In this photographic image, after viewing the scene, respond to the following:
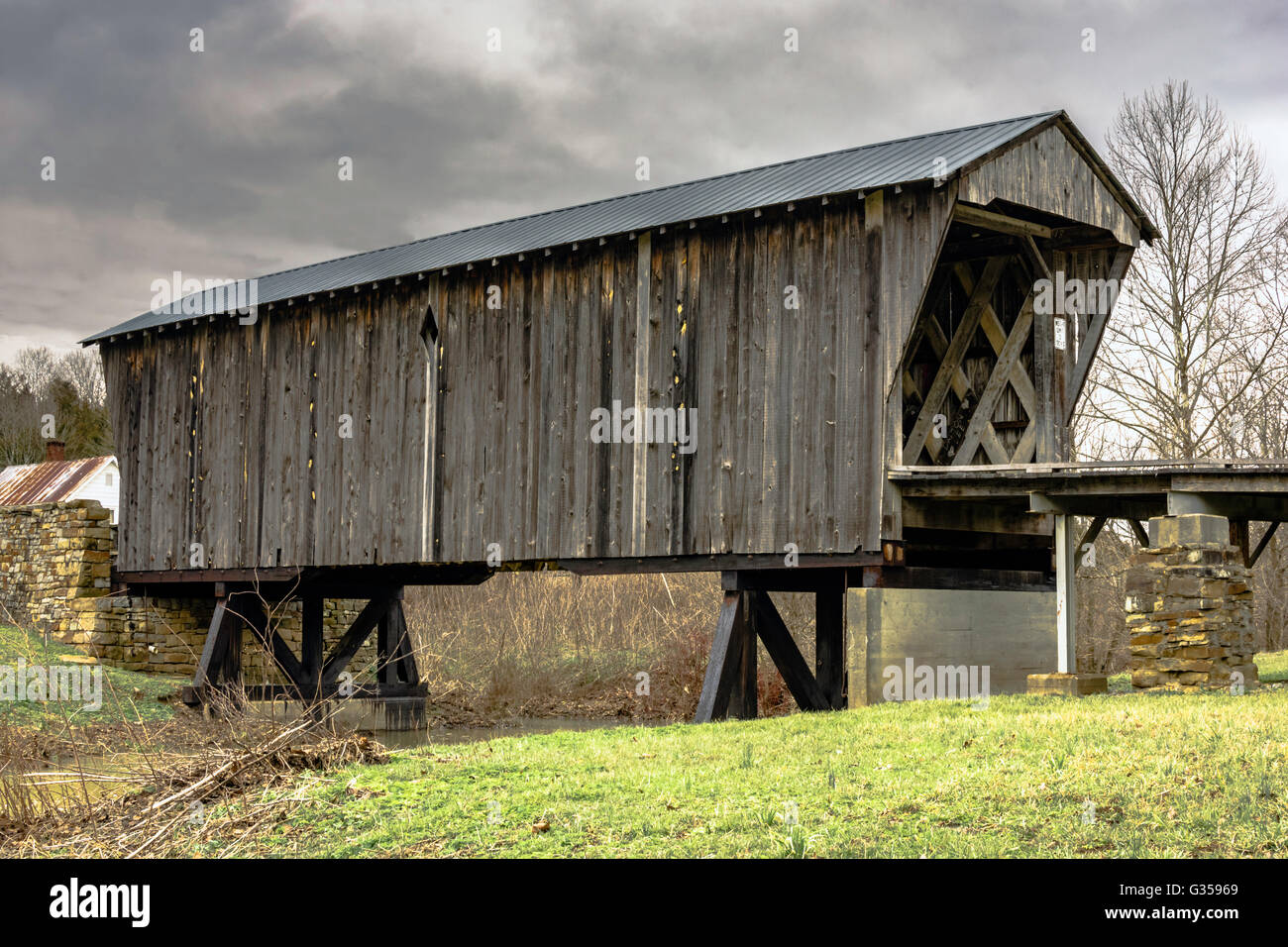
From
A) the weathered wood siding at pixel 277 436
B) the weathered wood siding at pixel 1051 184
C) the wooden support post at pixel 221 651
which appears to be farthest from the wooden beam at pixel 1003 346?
the wooden support post at pixel 221 651

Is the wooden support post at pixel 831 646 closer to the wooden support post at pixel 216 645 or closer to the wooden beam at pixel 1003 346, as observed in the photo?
the wooden beam at pixel 1003 346

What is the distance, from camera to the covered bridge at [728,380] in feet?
46.8

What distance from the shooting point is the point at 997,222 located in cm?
1481

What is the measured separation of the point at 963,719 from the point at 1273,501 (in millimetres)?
4667

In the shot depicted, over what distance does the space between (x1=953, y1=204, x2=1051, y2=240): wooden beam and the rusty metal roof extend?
32.6 meters

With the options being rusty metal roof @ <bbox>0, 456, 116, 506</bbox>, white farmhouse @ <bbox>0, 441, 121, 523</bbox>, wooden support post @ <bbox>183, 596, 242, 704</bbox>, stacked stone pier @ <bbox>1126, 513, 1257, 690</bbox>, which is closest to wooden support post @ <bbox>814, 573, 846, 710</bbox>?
stacked stone pier @ <bbox>1126, 513, 1257, 690</bbox>

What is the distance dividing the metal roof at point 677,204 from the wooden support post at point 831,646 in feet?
15.8

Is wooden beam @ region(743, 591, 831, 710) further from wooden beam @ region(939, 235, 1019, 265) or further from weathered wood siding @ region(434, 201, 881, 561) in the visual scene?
wooden beam @ region(939, 235, 1019, 265)

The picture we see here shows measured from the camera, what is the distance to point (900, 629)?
14.2m

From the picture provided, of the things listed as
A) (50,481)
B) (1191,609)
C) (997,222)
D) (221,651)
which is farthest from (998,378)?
(50,481)

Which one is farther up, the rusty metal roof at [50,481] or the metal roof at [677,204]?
the metal roof at [677,204]

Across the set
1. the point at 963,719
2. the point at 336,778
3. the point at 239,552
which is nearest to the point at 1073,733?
the point at 963,719

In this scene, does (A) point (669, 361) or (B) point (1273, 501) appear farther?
(A) point (669, 361)
